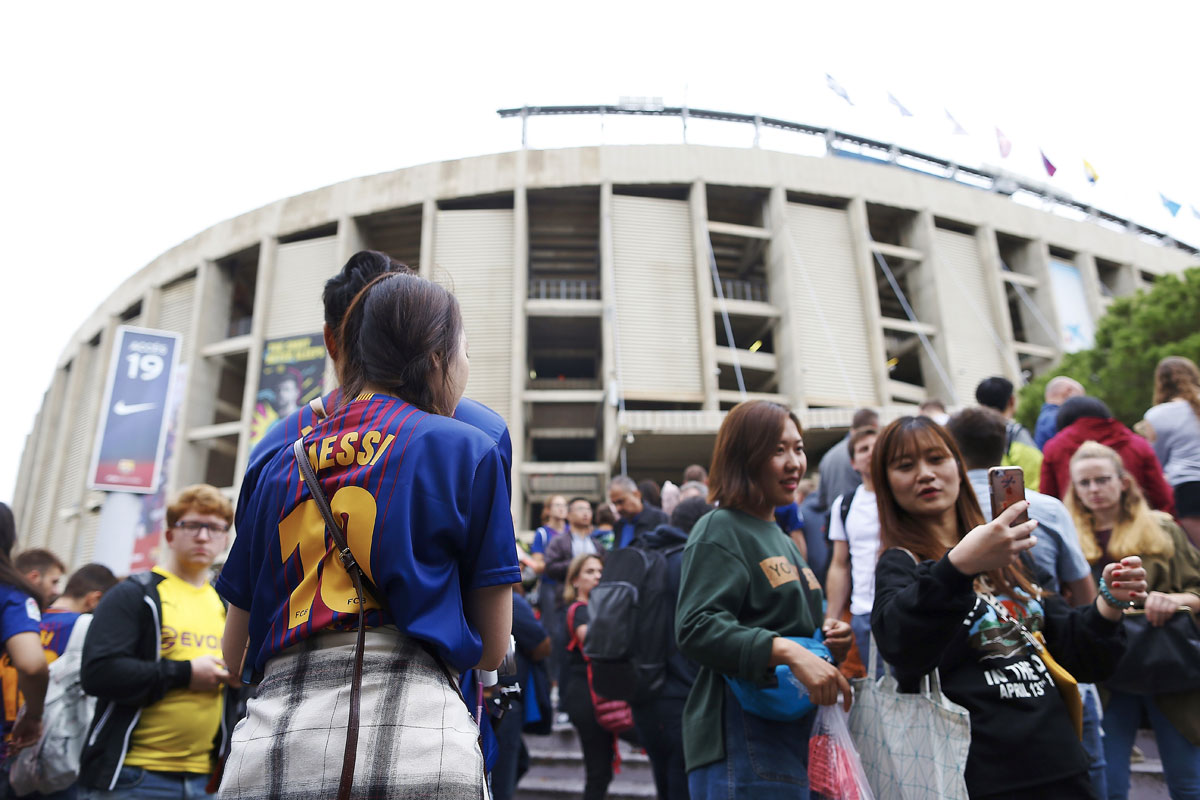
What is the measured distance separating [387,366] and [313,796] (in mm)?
723

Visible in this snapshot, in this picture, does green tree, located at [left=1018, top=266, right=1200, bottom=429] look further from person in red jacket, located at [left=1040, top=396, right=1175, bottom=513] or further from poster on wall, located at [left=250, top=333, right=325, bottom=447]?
poster on wall, located at [left=250, top=333, right=325, bottom=447]

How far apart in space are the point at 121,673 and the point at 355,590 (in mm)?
1875

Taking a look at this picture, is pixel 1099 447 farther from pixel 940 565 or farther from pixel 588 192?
pixel 588 192

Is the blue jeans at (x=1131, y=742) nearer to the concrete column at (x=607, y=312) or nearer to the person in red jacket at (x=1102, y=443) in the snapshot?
the person in red jacket at (x=1102, y=443)

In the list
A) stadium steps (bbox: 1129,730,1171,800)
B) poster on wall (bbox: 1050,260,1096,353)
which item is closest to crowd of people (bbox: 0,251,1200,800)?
stadium steps (bbox: 1129,730,1171,800)

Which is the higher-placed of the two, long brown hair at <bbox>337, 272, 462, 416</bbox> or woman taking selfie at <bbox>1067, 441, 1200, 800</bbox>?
long brown hair at <bbox>337, 272, 462, 416</bbox>

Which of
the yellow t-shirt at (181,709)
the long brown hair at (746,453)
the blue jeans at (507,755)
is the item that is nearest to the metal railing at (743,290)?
the blue jeans at (507,755)

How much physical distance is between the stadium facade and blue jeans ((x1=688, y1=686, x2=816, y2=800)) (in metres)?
17.9

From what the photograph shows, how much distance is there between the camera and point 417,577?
1191mm

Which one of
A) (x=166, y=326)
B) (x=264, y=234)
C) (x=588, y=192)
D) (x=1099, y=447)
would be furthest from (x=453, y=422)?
(x=166, y=326)

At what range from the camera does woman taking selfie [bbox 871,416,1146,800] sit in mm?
1684

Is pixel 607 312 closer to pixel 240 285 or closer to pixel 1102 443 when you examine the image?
pixel 240 285

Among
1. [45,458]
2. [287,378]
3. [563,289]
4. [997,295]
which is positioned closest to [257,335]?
[287,378]

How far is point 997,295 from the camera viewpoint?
2481cm
